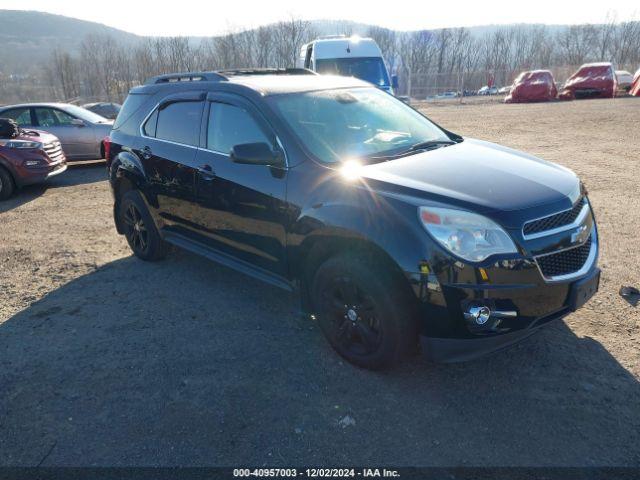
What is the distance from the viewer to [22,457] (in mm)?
2695

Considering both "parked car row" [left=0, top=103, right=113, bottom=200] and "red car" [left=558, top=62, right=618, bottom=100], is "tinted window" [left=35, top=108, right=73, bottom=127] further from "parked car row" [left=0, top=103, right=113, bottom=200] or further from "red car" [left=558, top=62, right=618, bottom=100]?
"red car" [left=558, top=62, right=618, bottom=100]

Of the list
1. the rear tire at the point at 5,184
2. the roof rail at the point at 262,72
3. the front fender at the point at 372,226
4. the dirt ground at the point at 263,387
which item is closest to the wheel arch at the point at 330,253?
the front fender at the point at 372,226

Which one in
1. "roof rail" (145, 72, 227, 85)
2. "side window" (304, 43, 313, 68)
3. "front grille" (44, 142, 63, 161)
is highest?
"side window" (304, 43, 313, 68)

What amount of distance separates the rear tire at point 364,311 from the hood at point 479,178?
1.78 feet

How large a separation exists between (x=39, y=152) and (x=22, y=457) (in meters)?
8.04

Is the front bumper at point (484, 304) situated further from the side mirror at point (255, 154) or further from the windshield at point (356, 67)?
the windshield at point (356, 67)

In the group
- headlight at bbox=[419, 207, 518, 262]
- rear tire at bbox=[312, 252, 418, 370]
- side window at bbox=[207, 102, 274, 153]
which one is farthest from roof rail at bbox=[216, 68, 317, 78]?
headlight at bbox=[419, 207, 518, 262]

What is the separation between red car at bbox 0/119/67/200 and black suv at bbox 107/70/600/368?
18.4 ft

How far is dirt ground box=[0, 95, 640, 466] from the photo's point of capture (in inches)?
104

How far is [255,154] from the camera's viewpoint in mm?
3428

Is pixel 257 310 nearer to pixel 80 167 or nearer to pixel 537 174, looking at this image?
pixel 537 174

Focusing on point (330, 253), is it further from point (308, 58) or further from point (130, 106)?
point (308, 58)

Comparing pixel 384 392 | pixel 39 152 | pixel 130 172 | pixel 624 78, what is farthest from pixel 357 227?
pixel 624 78

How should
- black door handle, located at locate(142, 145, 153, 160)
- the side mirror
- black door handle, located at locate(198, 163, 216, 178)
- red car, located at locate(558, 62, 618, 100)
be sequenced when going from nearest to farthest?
the side mirror < black door handle, located at locate(198, 163, 216, 178) < black door handle, located at locate(142, 145, 153, 160) < red car, located at locate(558, 62, 618, 100)
